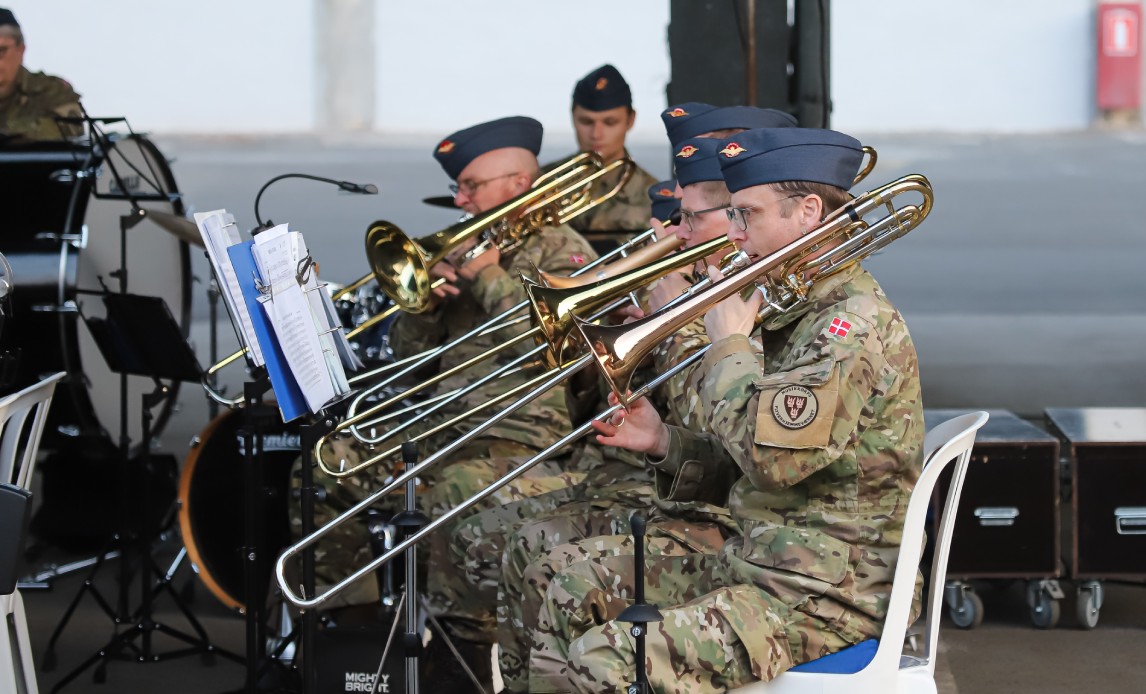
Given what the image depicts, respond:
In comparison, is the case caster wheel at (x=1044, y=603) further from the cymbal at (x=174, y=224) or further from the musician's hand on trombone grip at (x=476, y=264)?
the cymbal at (x=174, y=224)

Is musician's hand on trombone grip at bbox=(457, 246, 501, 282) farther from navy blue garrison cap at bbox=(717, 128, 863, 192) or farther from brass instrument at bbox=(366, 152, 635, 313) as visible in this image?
navy blue garrison cap at bbox=(717, 128, 863, 192)

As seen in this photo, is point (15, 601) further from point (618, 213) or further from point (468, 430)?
point (618, 213)

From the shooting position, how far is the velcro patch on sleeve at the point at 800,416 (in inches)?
94.3

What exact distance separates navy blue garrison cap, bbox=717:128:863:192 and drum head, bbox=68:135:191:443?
8.81 ft

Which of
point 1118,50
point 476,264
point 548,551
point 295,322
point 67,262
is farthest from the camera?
point 1118,50

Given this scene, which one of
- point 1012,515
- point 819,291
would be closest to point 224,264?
point 819,291

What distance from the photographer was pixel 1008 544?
4.33m

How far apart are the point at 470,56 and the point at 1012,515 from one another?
26.4 feet

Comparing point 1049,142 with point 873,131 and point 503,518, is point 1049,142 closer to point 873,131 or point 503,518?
point 873,131

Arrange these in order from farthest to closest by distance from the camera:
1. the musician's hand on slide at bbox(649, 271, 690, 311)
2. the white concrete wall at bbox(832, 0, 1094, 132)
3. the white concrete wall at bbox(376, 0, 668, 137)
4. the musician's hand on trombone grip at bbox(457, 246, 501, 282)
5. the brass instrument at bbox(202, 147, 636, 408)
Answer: the white concrete wall at bbox(832, 0, 1094, 132)
the white concrete wall at bbox(376, 0, 668, 137)
the musician's hand on trombone grip at bbox(457, 246, 501, 282)
the brass instrument at bbox(202, 147, 636, 408)
the musician's hand on slide at bbox(649, 271, 690, 311)

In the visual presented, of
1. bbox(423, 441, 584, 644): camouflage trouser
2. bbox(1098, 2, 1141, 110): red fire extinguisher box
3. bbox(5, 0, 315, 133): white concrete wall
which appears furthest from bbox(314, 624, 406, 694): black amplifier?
bbox(1098, 2, 1141, 110): red fire extinguisher box

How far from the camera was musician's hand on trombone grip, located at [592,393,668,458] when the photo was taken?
2869mm

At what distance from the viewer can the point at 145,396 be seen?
4309 mm

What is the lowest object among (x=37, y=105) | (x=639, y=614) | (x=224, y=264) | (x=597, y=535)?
(x=597, y=535)
